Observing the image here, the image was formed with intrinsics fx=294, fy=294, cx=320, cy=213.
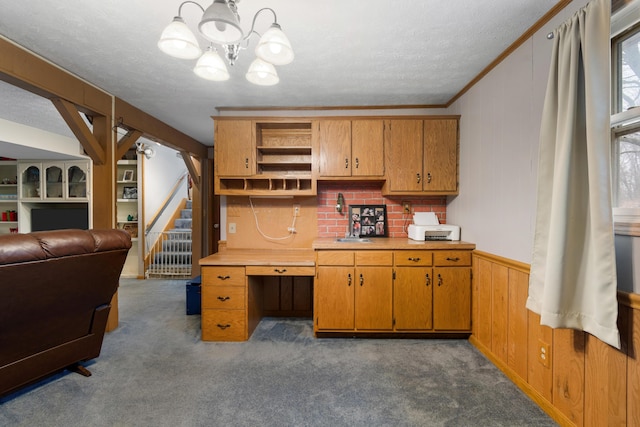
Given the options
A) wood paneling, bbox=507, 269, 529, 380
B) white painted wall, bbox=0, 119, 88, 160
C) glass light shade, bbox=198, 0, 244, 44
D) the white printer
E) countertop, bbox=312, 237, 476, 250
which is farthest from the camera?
white painted wall, bbox=0, 119, 88, 160

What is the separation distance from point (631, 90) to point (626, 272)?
90cm

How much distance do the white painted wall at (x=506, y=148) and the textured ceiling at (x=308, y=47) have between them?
0.16m

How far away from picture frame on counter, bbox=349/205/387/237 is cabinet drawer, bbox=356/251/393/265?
Result: 0.61m

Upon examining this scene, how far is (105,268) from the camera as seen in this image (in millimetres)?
2084

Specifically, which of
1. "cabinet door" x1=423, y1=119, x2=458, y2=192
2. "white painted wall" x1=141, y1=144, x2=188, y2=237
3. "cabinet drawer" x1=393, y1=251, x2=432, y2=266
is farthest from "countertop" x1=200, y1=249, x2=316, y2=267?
"white painted wall" x1=141, y1=144, x2=188, y2=237

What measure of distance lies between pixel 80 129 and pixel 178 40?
1.92m

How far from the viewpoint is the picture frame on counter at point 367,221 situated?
3422mm

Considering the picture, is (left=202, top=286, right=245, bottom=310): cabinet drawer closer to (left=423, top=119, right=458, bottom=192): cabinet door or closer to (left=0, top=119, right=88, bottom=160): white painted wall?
(left=423, top=119, right=458, bottom=192): cabinet door

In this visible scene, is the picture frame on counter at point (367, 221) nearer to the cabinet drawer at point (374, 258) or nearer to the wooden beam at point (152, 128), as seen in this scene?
the cabinet drawer at point (374, 258)

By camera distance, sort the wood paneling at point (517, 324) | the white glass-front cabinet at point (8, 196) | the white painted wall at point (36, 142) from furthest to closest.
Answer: the white glass-front cabinet at point (8, 196) → the white painted wall at point (36, 142) → the wood paneling at point (517, 324)

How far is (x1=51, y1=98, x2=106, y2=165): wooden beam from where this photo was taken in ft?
8.45

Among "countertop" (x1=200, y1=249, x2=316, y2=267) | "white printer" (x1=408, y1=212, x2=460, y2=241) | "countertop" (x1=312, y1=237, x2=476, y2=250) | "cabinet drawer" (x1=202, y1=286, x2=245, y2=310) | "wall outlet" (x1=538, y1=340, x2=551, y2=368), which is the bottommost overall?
"wall outlet" (x1=538, y1=340, x2=551, y2=368)

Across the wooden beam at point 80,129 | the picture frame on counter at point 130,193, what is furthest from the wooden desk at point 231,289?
the picture frame on counter at point 130,193

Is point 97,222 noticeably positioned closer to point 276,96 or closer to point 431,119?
point 276,96
